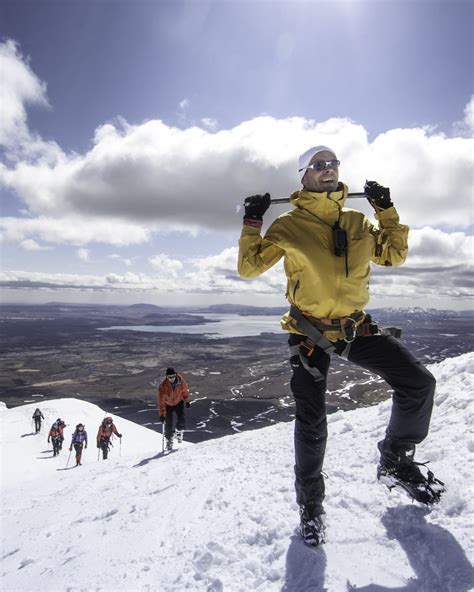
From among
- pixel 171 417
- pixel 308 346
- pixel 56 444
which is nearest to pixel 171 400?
pixel 171 417

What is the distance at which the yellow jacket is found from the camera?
3502mm

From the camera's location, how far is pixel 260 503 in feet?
14.3

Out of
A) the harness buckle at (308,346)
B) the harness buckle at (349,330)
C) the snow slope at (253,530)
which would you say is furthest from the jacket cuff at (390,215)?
the snow slope at (253,530)

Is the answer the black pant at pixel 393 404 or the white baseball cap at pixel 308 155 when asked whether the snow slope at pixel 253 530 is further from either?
the white baseball cap at pixel 308 155

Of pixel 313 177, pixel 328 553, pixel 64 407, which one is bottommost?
pixel 64 407

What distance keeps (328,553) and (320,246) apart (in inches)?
111

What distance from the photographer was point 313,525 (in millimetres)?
3316

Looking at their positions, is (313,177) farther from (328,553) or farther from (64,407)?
(64,407)

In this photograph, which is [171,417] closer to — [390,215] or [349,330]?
[349,330]

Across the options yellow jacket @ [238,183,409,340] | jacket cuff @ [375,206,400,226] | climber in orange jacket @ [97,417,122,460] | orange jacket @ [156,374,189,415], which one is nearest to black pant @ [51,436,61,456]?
climber in orange jacket @ [97,417,122,460]

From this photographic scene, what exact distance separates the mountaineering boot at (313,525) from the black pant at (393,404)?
0.23 feet

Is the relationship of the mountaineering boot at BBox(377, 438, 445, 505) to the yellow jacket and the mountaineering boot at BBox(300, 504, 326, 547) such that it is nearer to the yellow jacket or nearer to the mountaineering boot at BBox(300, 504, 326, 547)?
the mountaineering boot at BBox(300, 504, 326, 547)

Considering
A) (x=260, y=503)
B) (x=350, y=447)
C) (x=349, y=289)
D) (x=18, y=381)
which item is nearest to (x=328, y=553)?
(x=260, y=503)

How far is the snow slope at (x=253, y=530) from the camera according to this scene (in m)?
2.89
